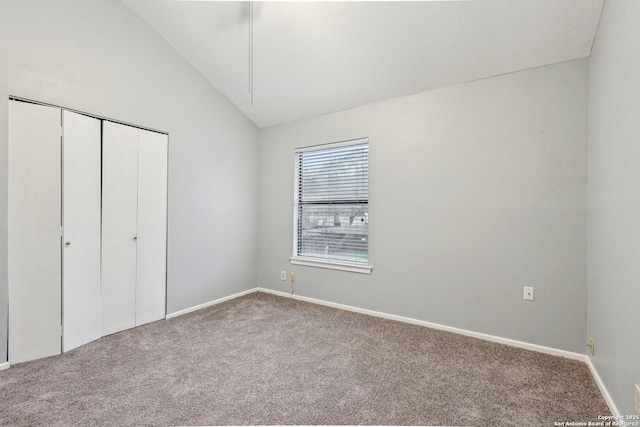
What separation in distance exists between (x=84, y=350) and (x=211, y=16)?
10.2 feet

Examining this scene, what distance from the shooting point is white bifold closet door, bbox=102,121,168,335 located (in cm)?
255

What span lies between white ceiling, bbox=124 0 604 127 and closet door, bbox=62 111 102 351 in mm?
1368

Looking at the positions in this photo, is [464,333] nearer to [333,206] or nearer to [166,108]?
[333,206]

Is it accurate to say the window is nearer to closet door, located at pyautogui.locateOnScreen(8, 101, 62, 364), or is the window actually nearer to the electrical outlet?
the electrical outlet

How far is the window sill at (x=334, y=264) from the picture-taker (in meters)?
3.16

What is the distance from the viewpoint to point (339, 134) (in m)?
3.35

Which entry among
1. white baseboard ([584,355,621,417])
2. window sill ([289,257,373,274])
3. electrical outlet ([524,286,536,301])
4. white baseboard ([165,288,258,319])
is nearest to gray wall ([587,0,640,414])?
white baseboard ([584,355,621,417])

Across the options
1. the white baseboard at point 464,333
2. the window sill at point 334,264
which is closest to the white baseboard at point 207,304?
the white baseboard at point 464,333

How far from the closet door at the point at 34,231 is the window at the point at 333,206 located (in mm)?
2321

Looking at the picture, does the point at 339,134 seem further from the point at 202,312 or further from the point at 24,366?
the point at 24,366

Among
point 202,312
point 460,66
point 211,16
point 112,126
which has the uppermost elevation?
point 211,16

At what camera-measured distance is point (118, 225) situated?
262 centimetres

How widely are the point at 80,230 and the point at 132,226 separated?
413 millimetres

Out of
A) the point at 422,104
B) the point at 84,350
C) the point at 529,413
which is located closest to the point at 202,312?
the point at 84,350
